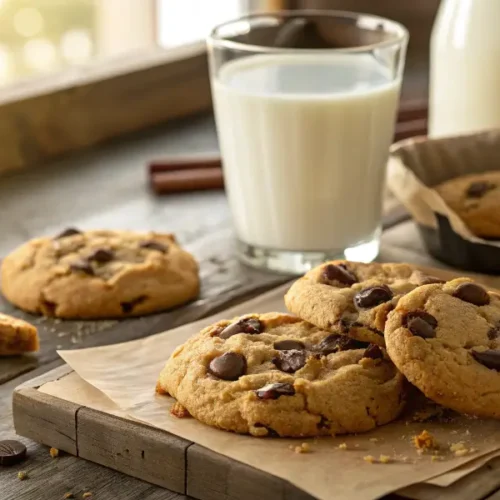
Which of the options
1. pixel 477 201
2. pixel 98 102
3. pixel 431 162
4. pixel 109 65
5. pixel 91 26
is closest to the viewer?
pixel 477 201

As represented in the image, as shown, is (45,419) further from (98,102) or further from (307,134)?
(98,102)

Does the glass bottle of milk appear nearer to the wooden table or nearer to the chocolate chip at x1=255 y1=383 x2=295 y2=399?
the wooden table

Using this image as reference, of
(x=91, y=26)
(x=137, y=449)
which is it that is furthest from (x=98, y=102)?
(x=137, y=449)

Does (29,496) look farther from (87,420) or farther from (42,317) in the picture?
(42,317)

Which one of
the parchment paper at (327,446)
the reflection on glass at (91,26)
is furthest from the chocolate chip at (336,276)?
the reflection on glass at (91,26)

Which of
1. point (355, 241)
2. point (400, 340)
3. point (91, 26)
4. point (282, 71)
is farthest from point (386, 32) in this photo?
point (91, 26)

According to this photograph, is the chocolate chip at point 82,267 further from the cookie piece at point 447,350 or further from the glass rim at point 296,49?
the cookie piece at point 447,350
